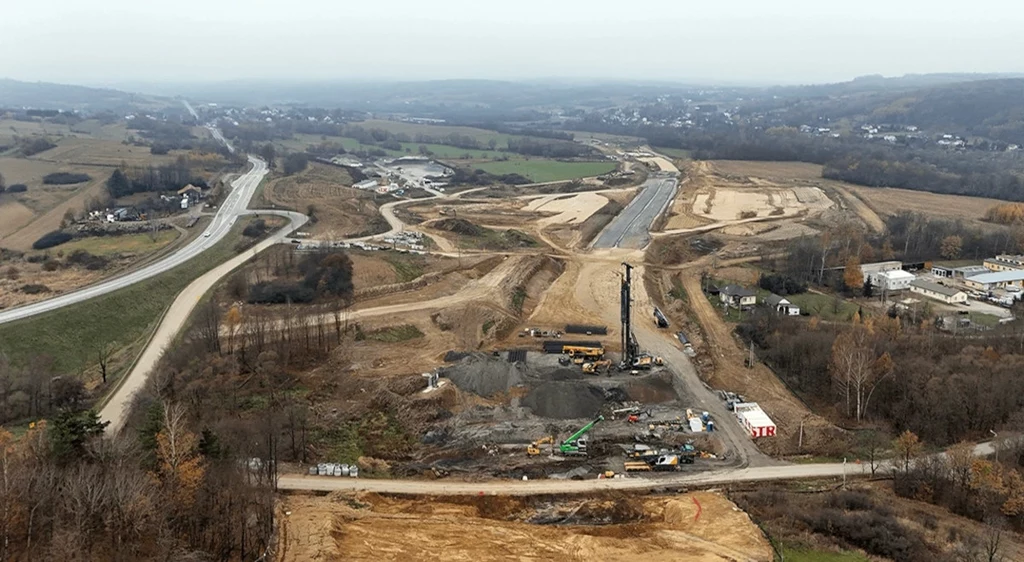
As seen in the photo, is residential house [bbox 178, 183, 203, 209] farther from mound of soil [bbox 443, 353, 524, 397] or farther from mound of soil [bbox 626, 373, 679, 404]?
mound of soil [bbox 626, 373, 679, 404]

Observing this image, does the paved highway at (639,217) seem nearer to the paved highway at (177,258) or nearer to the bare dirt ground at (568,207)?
the bare dirt ground at (568,207)

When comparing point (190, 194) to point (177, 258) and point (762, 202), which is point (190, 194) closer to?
point (177, 258)

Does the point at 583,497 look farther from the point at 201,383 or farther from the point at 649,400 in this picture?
the point at 201,383

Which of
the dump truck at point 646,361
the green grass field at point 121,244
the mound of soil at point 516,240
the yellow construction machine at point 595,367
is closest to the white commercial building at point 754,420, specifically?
the dump truck at point 646,361

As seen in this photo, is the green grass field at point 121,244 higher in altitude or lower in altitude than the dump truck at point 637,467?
higher

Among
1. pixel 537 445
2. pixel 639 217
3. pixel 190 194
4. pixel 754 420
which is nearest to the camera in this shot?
pixel 537 445

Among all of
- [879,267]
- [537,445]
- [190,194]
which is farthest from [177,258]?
[879,267]

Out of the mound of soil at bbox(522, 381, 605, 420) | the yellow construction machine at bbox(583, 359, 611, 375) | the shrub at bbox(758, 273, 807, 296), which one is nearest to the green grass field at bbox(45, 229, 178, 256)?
the mound of soil at bbox(522, 381, 605, 420)
